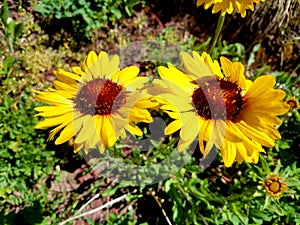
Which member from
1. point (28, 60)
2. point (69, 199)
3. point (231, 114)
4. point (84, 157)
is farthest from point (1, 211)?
point (231, 114)

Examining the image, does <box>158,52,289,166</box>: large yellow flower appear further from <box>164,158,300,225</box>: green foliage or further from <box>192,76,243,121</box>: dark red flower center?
<box>164,158,300,225</box>: green foliage

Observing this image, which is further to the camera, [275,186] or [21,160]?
[21,160]

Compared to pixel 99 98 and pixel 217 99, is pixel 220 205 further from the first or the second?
pixel 99 98

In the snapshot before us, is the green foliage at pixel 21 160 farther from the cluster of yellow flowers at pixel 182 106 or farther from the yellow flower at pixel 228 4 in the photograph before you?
the yellow flower at pixel 228 4

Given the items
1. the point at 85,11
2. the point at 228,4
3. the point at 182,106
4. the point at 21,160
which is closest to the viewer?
the point at 182,106

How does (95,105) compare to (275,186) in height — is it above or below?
above

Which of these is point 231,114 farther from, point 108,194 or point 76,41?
point 76,41

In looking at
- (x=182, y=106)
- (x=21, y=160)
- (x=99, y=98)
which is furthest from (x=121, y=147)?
(x=182, y=106)

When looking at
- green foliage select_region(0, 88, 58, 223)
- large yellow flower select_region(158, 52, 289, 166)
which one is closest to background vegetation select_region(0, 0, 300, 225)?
green foliage select_region(0, 88, 58, 223)
